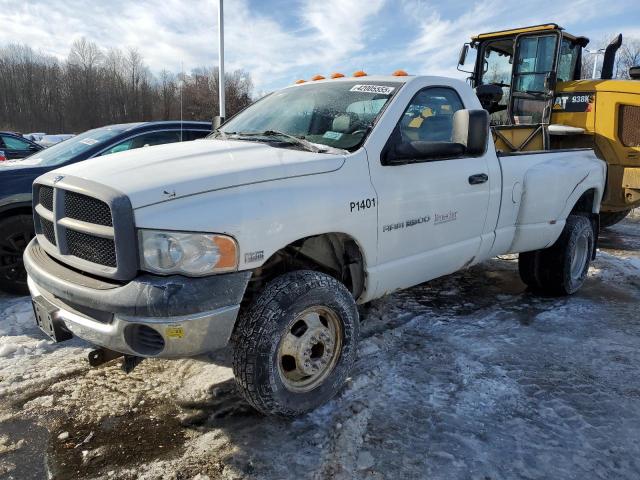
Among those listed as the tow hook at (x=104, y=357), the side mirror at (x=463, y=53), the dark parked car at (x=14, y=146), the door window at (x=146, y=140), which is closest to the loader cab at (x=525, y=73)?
the side mirror at (x=463, y=53)

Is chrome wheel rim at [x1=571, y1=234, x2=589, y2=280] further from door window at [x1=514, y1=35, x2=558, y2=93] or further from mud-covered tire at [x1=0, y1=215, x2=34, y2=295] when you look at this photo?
mud-covered tire at [x1=0, y1=215, x2=34, y2=295]

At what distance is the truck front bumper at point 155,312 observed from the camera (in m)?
2.24

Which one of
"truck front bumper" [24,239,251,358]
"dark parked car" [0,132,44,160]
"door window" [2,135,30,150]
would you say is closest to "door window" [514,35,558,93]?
"truck front bumper" [24,239,251,358]

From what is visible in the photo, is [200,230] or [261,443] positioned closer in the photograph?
[200,230]

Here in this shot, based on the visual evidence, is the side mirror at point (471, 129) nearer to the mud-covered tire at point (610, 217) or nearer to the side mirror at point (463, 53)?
the side mirror at point (463, 53)

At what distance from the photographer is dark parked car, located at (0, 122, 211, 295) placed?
4.56m

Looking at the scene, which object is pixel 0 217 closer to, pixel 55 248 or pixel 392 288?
pixel 55 248

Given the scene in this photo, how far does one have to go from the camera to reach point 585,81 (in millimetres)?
7855

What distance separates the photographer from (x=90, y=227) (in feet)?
7.99

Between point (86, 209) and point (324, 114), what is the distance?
172cm

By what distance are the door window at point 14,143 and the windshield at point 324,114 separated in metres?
10.9

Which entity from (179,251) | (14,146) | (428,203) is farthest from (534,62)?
(14,146)

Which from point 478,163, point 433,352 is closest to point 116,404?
point 433,352

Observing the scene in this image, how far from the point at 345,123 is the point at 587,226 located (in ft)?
10.6
